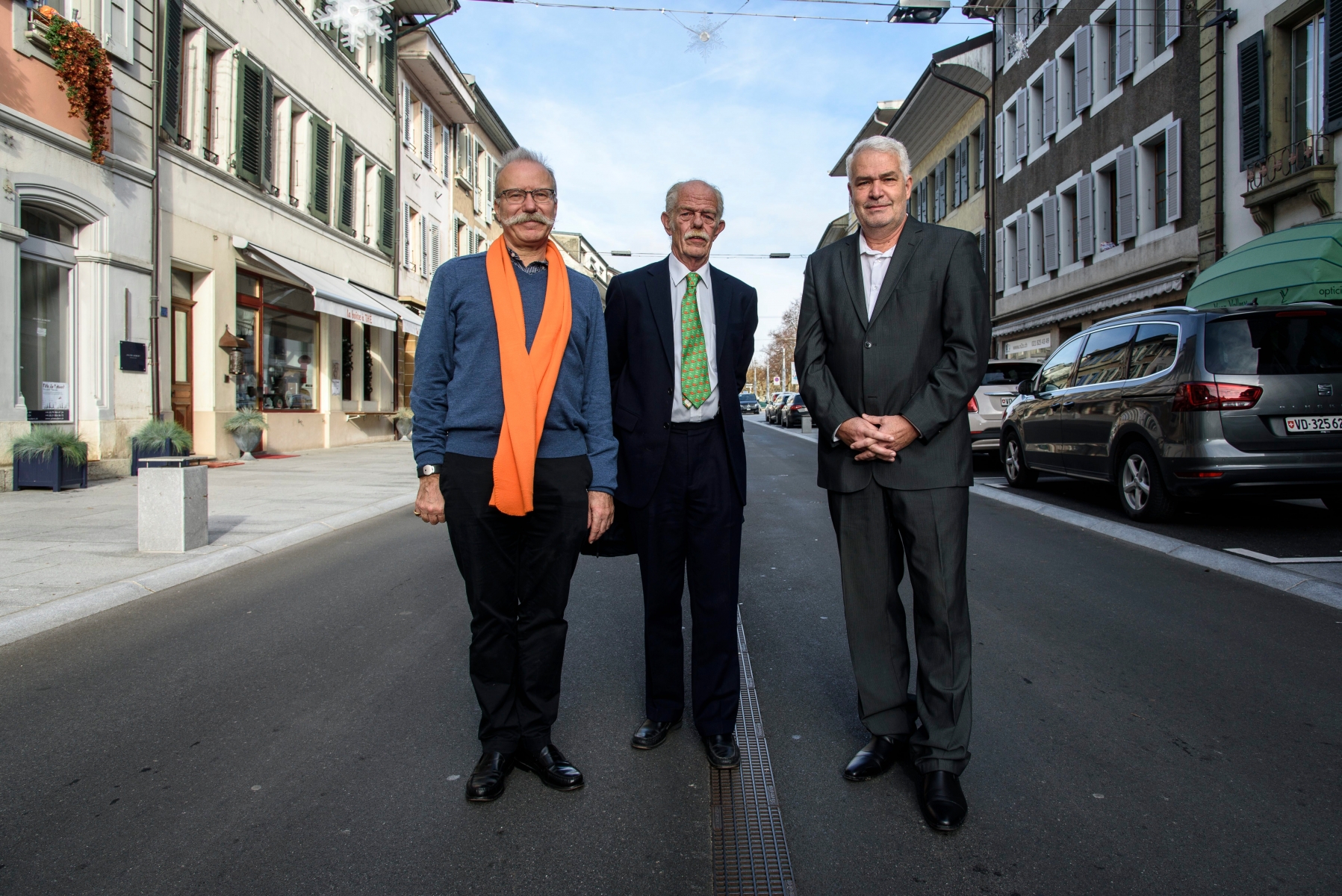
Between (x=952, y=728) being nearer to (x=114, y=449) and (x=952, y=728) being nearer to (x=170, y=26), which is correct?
(x=114, y=449)

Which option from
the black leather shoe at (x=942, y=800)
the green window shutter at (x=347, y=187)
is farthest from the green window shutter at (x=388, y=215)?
the black leather shoe at (x=942, y=800)

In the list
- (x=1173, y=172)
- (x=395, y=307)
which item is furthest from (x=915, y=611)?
(x=395, y=307)

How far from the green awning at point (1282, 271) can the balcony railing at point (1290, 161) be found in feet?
6.01

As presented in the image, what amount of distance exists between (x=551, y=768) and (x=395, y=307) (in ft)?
71.0

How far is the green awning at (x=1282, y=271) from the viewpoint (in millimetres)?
11164

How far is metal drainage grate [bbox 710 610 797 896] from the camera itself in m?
2.22

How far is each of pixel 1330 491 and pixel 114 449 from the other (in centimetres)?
1365

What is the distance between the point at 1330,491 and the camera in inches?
273

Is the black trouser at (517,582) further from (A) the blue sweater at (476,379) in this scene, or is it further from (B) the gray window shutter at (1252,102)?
(B) the gray window shutter at (1252,102)

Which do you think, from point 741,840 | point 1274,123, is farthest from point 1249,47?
point 741,840

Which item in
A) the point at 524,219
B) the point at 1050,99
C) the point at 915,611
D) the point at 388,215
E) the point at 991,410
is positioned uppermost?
the point at 1050,99

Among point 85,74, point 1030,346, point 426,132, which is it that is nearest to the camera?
point 85,74

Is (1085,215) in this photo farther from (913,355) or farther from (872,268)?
(913,355)

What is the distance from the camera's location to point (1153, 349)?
770 cm
